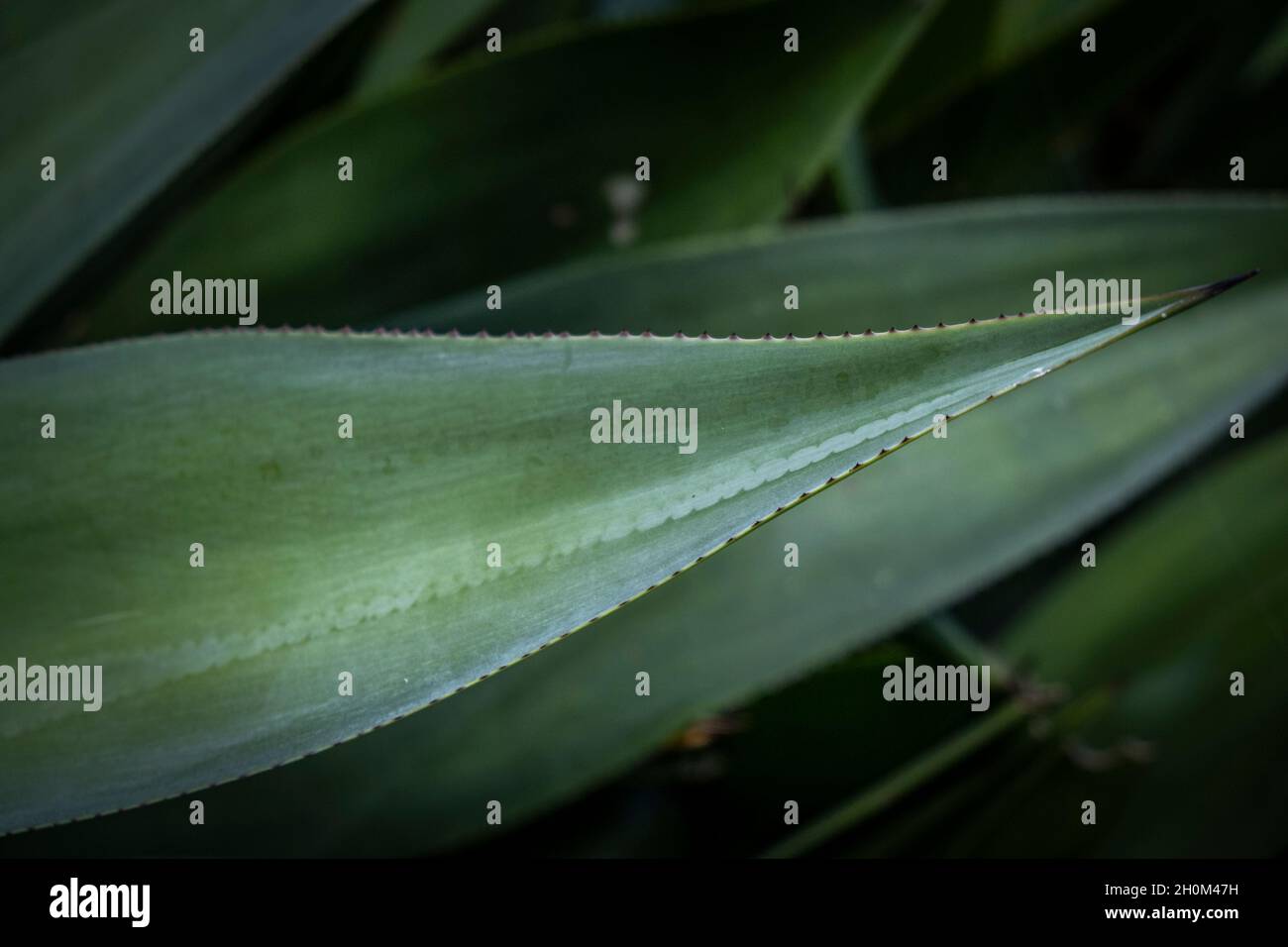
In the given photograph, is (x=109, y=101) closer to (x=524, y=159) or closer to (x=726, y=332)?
(x=524, y=159)

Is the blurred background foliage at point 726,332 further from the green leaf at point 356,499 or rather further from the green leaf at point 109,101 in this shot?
the green leaf at point 356,499

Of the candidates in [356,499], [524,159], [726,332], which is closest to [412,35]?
[524,159]

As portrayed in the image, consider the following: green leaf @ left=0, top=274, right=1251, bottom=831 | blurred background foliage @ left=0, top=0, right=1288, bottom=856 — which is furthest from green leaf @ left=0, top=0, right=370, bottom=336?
green leaf @ left=0, top=274, right=1251, bottom=831

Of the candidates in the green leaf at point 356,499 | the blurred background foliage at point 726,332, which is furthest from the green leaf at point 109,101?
the green leaf at point 356,499

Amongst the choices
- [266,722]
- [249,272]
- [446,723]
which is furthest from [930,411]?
[249,272]

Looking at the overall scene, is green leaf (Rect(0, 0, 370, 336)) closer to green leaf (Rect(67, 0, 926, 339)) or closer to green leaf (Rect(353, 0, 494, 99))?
green leaf (Rect(67, 0, 926, 339))
